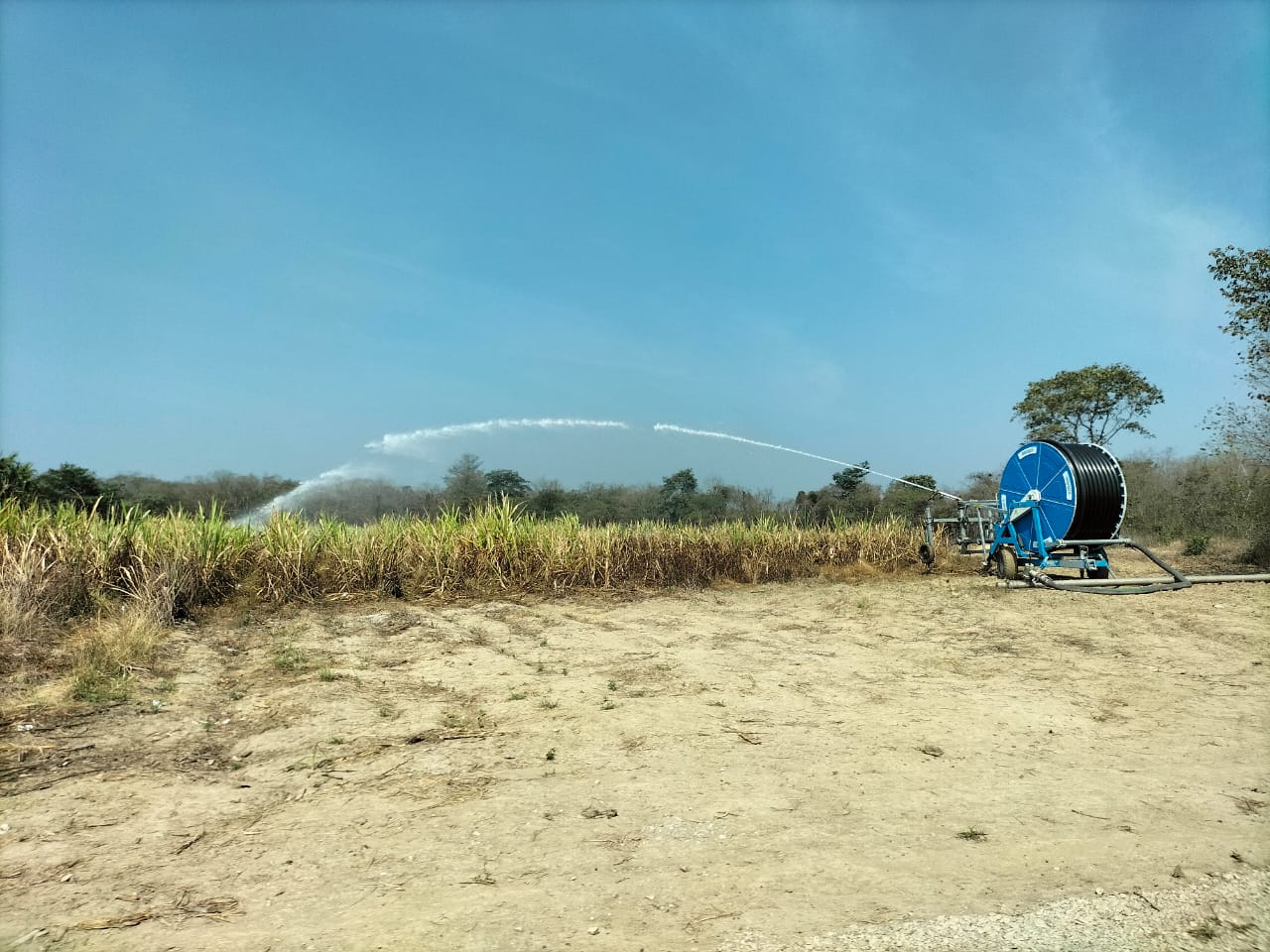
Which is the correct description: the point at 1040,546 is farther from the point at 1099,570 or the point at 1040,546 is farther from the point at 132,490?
the point at 132,490

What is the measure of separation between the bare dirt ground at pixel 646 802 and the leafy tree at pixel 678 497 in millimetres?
8641

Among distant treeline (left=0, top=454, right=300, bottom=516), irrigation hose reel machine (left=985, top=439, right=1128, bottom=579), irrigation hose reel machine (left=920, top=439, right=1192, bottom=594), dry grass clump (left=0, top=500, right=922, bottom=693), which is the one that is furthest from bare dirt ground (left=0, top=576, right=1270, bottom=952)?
distant treeline (left=0, top=454, right=300, bottom=516)

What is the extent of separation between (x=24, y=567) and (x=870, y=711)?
8.01m

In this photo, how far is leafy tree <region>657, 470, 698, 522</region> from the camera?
16.4 metres

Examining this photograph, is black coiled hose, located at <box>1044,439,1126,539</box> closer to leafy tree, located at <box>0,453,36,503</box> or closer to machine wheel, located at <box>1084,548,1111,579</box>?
machine wheel, located at <box>1084,548,1111,579</box>

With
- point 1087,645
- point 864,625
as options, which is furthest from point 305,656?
point 1087,645

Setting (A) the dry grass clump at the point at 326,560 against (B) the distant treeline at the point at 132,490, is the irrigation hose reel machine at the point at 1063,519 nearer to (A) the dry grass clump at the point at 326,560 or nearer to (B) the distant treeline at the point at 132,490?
(A) the dry grass clump at the point at 326,560

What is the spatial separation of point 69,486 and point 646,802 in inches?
624

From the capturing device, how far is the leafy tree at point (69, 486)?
14.3m

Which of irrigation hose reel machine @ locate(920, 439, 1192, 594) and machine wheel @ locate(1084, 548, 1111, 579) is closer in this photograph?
irrigation hose reel machine @ locate(920, 439, 1192, 594)

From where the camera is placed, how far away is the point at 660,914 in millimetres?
2906

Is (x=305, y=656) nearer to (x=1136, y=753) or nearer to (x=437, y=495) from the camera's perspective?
(x=1136, y=753)

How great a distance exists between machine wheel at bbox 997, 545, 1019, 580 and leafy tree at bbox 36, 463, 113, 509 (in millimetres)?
16120

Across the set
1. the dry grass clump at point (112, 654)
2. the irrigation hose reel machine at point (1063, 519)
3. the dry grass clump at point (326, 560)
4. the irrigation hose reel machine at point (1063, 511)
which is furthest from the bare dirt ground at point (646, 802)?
the irrigation hose reel machine at point (1063, 511)
